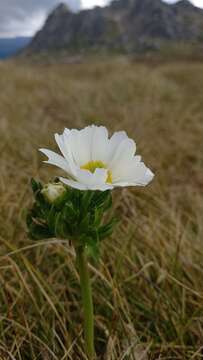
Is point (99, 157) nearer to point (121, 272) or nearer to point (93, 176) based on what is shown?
point (93, 176)

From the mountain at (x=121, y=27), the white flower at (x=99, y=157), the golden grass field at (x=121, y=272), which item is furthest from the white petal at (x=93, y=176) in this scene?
the mountain at (x=121, y=27)

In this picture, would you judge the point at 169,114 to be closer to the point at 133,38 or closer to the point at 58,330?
the point at 58,330

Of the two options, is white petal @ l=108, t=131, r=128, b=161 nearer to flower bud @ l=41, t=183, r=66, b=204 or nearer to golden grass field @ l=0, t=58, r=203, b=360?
flower bud @ l=41, t=183, r=66, b=204

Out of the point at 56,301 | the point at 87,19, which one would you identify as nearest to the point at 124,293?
the point at 56,301

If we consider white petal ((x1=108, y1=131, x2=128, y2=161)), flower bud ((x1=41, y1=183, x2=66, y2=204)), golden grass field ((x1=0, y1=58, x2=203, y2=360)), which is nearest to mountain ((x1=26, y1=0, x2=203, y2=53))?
golden grass field ((x1=0, y1=58, x2=203, y2=360))

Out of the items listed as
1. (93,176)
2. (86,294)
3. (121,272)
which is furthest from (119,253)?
(93,176)
